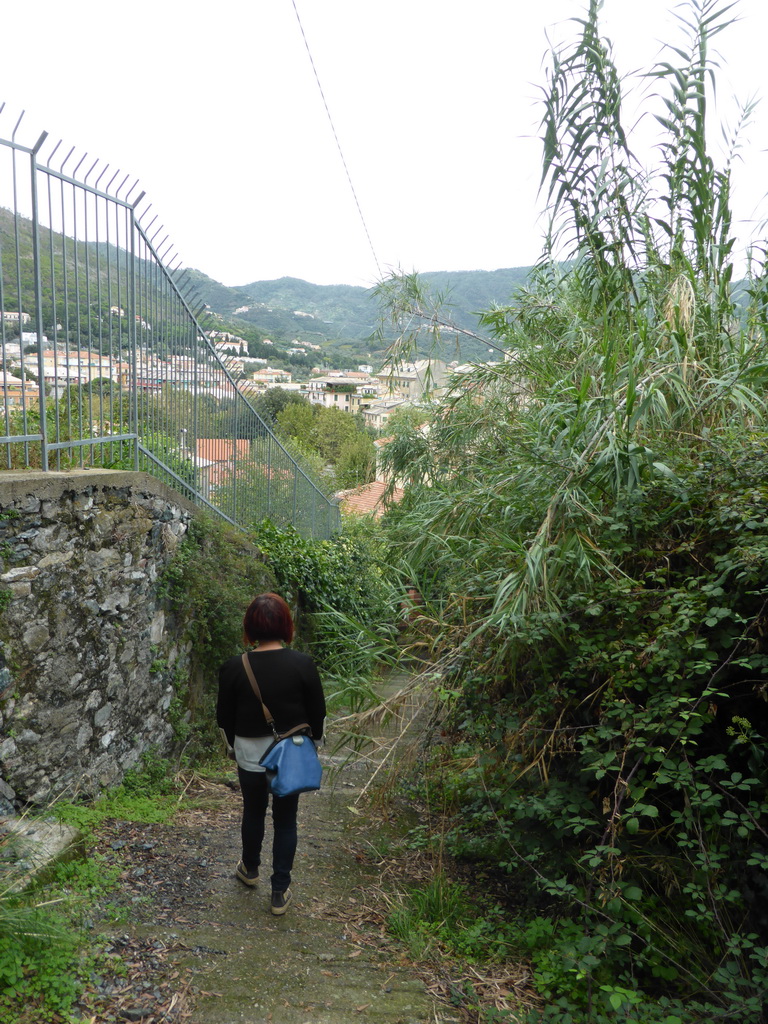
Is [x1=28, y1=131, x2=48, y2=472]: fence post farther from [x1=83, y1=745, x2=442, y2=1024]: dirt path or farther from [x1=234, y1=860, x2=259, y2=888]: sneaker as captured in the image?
[x1=234, y1=860, x2=259, y2=888]: sneaker

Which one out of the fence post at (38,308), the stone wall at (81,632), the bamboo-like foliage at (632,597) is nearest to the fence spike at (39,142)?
the fence post at (38,308)

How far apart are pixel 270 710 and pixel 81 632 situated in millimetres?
1078

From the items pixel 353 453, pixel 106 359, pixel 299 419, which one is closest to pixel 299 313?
pixel 299 419

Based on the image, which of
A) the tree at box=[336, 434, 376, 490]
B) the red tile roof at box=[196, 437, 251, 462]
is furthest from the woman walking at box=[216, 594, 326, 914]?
A: the tree at box=[336, 434, 376, 490]

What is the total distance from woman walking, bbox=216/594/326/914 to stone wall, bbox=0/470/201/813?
786 millimetres

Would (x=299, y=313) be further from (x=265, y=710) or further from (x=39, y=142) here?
(x=265, y=710)

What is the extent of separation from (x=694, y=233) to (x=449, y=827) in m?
3.87

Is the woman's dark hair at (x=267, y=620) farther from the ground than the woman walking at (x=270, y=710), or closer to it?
farther from the ground

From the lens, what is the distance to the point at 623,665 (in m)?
3.11

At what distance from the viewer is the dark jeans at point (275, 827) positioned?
3.16 meters

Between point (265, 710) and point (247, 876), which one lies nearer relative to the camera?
point (265, 710)

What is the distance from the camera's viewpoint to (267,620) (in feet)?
10.7

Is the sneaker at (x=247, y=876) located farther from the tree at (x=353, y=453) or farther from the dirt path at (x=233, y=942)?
the tree at (x=353, y=453)

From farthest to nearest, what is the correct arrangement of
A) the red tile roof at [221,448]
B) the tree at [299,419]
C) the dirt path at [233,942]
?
1. the tree at [299,419]
2. the red tile roof at [221,448]
3. the dirt path at [233,942]
